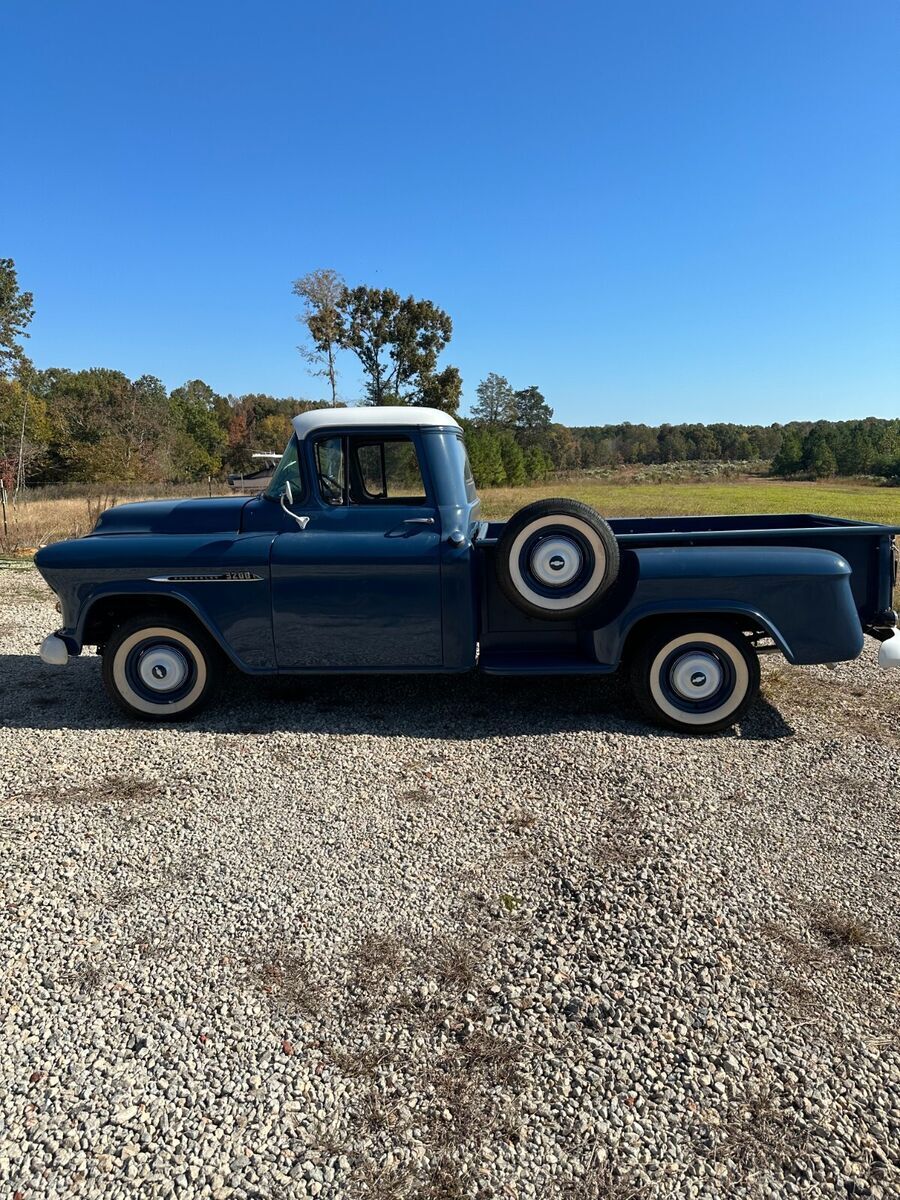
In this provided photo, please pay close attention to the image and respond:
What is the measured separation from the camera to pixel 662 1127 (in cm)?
195

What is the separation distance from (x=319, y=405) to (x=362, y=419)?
37.0 m

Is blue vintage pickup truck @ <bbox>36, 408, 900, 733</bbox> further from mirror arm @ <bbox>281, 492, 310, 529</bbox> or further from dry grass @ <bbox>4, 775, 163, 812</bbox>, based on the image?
dry grass @ <bbox>4, 775, 163, 812</bbox>

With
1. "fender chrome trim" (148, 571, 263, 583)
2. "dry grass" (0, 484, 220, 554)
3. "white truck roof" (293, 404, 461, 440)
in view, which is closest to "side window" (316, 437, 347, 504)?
"white truck roof" (293, 404, 461, 440)

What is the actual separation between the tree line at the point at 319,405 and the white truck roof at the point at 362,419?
34.4 ft

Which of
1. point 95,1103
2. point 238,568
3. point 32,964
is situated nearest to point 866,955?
point 95,1103

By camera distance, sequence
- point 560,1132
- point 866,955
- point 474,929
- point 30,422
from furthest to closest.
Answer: point 30,422 < point 474,929 < point 866,955 < point 560,1132

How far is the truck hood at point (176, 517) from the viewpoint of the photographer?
4.84 m

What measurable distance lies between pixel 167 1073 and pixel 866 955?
2.42m

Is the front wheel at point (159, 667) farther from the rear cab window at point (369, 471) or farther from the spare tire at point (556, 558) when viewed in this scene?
the spare tire at point (556, 558)

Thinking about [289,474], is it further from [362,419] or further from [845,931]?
[845,931]

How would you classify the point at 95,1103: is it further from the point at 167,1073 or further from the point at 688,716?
the point at 688,716

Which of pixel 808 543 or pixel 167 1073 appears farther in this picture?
pixel 808 543

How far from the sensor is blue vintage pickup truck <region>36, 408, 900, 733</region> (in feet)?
14.4

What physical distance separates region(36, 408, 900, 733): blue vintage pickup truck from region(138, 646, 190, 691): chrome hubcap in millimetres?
12
